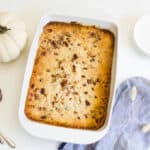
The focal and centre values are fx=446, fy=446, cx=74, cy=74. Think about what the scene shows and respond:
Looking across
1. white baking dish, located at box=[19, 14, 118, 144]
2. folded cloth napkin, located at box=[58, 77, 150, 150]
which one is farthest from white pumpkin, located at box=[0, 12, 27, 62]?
folded cloth napkin, located at box=[58, 77, 150, 150]

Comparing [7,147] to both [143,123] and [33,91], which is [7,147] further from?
[143,123]

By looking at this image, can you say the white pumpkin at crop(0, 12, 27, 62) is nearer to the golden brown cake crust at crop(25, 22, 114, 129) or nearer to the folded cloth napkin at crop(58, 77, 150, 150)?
the golden brown cake crust at crop(25, 22, 114, 129)

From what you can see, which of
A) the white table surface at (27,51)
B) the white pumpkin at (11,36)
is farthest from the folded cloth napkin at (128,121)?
the white pumpkin at (11,36)

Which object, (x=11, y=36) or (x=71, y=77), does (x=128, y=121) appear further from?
(x=11, y=36)

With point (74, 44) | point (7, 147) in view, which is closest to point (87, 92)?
point (74, 44)

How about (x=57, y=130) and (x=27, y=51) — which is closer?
(x=57, y=130)

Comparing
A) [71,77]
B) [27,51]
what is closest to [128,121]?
[71,77]

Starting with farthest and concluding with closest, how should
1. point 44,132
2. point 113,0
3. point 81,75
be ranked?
1. point 113,0
2. point 81,75
3. point 44,132

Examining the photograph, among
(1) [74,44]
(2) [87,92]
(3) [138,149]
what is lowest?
(3) [138,149]
